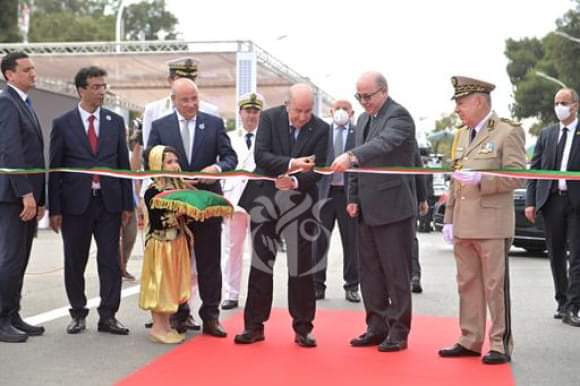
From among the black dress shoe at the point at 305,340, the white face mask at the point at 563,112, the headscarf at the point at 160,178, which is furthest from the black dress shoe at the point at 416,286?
the headscarf at the point at 160,178

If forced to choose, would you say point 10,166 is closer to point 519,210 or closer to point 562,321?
point 562,321

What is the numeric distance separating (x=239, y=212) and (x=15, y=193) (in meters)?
2.58

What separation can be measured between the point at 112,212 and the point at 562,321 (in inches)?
171

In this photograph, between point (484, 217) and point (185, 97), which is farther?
point (185, 97)

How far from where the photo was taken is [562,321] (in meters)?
7.55

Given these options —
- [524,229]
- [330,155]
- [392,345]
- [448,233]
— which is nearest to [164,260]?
[392,345]

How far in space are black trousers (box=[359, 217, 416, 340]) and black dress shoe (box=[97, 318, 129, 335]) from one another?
2110 millimetres

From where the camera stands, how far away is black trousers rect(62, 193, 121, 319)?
685 cm

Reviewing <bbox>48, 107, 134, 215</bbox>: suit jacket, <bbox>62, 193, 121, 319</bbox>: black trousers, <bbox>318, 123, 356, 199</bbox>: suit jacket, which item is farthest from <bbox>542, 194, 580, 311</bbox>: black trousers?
<bbox>62, 193, 121, 319</bbox>: black trousers

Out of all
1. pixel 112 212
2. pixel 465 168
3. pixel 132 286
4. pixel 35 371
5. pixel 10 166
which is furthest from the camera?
pixel 132 286

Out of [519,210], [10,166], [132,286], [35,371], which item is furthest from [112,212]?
[519,210]

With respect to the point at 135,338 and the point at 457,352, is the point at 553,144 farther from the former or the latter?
the point at 135,338

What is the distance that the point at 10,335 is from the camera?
646 centimetres

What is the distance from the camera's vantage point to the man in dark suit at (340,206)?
29.2 ft
